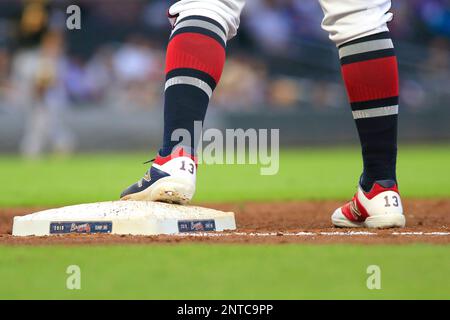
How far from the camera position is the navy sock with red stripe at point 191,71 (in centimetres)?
343

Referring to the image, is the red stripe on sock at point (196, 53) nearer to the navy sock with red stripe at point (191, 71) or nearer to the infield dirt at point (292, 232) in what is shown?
the navy sock with red stripe at point (191, 71)

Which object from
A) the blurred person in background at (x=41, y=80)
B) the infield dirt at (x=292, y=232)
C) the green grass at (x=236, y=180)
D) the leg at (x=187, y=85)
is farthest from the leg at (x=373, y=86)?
the blurred person in background at (x=41, y=80)

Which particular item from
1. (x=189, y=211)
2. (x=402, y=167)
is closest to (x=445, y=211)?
(x=189, y=211)

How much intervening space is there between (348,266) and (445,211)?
8.04 feet

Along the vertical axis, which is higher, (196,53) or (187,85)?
(196,53)

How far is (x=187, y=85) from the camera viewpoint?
346cm

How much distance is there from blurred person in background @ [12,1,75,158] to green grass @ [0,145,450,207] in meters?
0.93

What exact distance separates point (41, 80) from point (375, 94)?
10.6 meters

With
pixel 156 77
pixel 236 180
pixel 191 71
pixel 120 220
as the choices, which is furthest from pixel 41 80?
pixel 120 220

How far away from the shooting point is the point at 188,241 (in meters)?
3.08

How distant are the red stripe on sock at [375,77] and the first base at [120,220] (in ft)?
2.68

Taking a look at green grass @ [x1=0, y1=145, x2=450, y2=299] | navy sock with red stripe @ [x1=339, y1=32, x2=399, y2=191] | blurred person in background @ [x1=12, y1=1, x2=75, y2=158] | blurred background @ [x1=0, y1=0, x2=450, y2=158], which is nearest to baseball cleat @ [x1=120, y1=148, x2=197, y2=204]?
green grass @ [x1=0, y1=145, x2=450, y2=299]

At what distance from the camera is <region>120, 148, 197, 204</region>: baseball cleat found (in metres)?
3.36

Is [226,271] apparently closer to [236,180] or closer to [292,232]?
[292,232]
